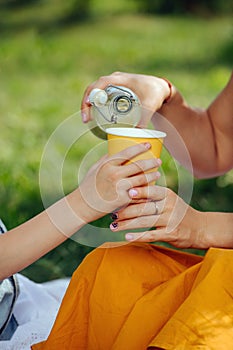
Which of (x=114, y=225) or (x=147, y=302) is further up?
(x=114, y=225)

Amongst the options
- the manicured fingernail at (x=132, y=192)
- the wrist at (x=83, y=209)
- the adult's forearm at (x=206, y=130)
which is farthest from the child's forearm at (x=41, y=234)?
the adult's forearm at (x=206, y=130)

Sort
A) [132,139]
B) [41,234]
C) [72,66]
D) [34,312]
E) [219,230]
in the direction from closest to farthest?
[132,139]
[41,234]
[219,230]
[34,312]
[72,66]

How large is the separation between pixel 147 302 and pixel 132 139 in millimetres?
305

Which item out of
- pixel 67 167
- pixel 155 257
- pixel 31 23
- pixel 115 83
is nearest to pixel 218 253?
pixel 155 257

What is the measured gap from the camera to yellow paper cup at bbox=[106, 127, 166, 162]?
1.33m

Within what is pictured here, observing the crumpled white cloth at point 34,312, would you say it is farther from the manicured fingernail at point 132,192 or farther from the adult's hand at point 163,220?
the manicured fingernail at point 132,192

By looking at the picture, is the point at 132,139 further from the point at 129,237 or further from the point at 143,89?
the point at 143,89

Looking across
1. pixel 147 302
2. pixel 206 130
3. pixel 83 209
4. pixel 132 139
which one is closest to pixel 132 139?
pixel 132 139

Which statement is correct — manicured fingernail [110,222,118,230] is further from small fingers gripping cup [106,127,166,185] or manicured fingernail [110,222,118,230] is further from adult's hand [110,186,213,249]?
small fingers gripping cup [106,127,166,185]

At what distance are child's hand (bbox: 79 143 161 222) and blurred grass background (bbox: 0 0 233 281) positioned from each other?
40.9 inches

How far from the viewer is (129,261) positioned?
4.89 ft

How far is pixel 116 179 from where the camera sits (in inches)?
52.8

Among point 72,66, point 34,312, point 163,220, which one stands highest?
point 163,220

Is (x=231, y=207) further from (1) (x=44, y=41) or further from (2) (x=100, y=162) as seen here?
(1) (x=44, y=41)
